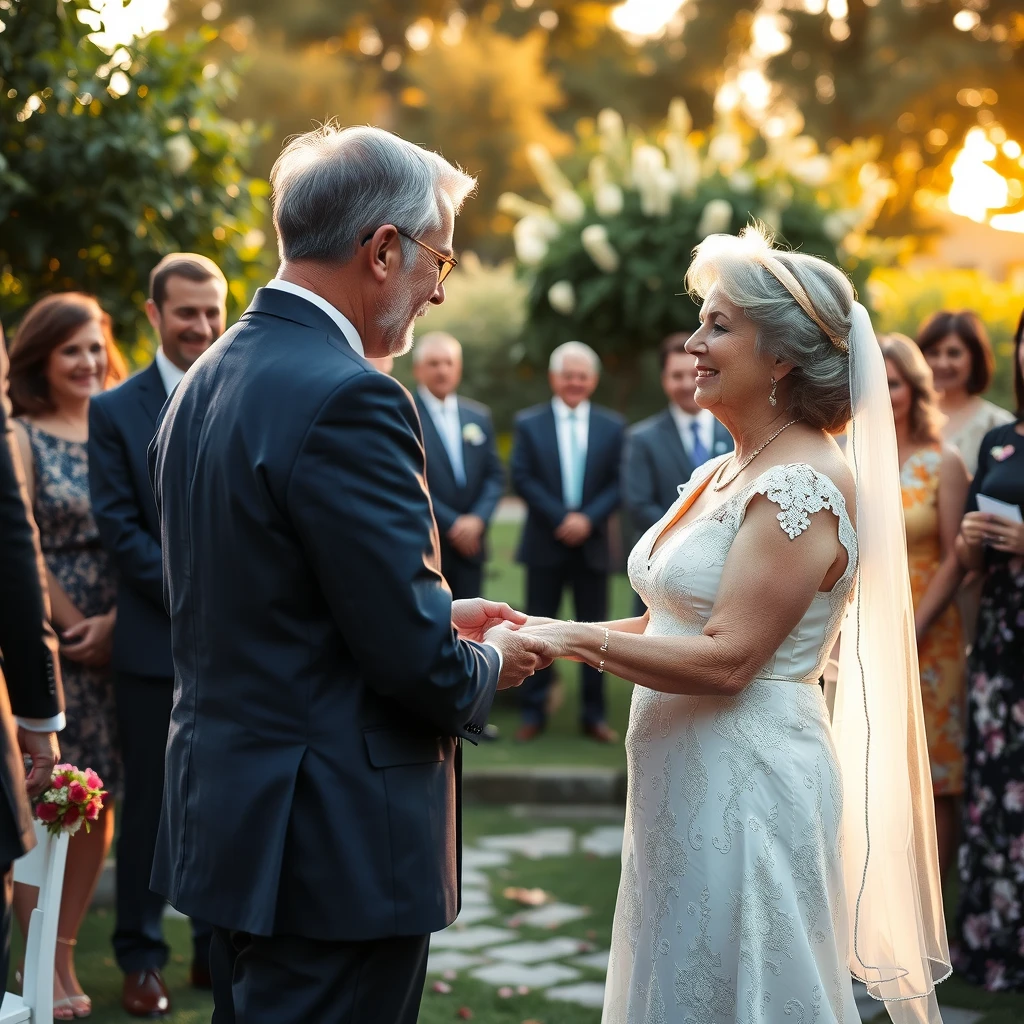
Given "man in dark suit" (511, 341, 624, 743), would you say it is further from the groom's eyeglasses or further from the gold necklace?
the groom's eyeglasses

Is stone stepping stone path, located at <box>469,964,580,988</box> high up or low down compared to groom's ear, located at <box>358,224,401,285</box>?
down

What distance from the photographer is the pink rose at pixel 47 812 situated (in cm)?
352

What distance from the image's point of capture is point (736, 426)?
3.52 meters

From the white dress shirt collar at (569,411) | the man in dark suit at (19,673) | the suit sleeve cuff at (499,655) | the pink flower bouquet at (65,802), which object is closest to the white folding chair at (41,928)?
the pink flower bouquet at (65,802)

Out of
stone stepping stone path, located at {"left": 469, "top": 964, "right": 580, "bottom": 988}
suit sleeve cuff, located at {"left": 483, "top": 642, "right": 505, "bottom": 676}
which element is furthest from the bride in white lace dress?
stone stepping stone path, located at {"left": 469, "top": 964, "right": 580, "bottom": 988}

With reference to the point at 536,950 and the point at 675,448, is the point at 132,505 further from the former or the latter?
the point at 675,448

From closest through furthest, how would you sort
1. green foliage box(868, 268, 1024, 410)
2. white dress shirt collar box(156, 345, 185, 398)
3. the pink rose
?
the pink rose < white dress shirt collar box(156, 345, 185, 398) < green foliage box(868, 268, 1024, 410)

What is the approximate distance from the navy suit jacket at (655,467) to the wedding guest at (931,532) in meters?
2.35

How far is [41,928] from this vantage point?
358 cm

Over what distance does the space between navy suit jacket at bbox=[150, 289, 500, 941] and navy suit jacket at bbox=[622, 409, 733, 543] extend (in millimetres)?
5743

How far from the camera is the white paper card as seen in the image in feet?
16.7

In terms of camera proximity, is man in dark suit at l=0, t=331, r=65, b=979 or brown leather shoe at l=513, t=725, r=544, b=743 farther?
brown leather shoe at l=513, t=725, r=544, b=743

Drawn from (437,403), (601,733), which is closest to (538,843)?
(601,733)

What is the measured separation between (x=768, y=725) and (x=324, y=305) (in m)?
1.58
